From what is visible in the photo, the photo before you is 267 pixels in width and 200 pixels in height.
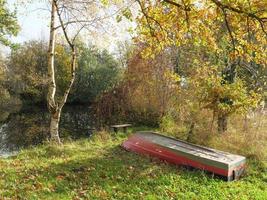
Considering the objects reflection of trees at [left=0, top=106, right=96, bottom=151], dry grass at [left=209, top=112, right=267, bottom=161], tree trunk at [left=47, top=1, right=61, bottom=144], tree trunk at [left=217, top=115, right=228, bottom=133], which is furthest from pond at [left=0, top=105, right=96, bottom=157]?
dry grass at [left=209, top=112, right=267, bottom=161]

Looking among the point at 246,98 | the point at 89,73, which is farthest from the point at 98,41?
the point at 89,73

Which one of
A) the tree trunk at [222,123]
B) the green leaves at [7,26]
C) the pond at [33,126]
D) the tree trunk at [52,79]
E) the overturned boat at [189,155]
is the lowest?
the pond at [33,126]

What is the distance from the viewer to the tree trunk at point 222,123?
41.7 feet

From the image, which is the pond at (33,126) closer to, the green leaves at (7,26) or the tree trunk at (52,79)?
the tree trunk at (52,79)

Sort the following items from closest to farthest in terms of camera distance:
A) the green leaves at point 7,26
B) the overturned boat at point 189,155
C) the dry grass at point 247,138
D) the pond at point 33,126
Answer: the overturned boat at point 189,155 < the dry grass at point 247,138 < the pond at point 33,126 < the green leaves at point 7,26

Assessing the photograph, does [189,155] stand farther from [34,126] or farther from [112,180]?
[34,126]

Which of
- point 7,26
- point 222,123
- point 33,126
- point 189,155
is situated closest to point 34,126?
point 33,126

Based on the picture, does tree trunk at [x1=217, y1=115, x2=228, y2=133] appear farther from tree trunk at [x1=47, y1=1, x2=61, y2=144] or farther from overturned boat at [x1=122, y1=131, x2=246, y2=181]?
tree trunk at [x1=47, y1=1, x2=61, y2=144]

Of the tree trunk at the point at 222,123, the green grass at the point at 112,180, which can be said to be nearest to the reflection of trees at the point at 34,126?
the green grass at the point at 112,180

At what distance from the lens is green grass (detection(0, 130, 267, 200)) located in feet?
24.7

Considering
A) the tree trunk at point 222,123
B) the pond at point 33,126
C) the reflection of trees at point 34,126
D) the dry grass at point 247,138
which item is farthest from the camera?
the reflection of trees at point 34,126

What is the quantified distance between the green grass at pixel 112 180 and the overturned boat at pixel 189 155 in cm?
27

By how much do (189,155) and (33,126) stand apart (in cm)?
1458

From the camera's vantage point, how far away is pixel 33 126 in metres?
22.0
